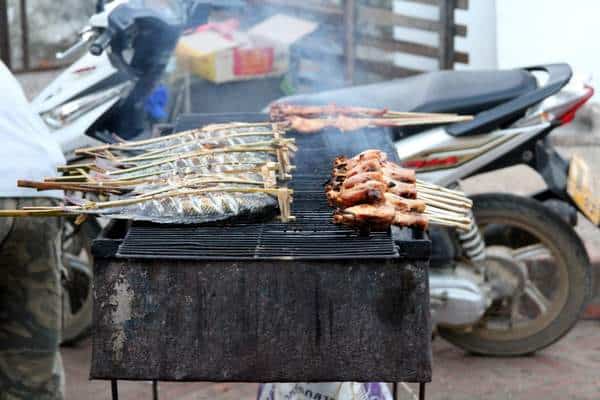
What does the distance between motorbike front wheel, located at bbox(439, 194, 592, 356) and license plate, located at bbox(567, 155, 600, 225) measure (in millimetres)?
145

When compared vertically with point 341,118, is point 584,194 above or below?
below

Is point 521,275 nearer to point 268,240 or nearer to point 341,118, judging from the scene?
point 341,118

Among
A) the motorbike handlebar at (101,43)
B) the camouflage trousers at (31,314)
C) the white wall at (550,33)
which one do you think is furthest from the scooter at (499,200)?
the white wall at (550,33)

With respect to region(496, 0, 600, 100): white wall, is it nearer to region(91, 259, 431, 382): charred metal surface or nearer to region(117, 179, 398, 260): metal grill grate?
region(117, 179, 398, 260): metal grill grate

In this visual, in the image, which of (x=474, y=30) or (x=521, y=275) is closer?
(x=521, y=275)

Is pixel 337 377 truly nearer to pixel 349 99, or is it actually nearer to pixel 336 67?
pixel 349 99

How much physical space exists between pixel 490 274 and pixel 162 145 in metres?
2.42

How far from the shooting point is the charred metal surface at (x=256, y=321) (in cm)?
286

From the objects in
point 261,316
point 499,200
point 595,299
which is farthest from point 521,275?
point 261,316

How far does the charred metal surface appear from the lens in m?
2.86

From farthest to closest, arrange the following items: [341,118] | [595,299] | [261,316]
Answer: [595,299] < [341,118] < [261,316]

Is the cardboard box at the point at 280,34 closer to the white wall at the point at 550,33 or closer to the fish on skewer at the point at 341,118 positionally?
the white wall at the point at 550,33

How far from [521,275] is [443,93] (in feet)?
3.94

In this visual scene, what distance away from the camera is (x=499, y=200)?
5.58 metres
